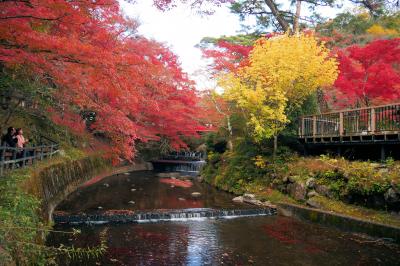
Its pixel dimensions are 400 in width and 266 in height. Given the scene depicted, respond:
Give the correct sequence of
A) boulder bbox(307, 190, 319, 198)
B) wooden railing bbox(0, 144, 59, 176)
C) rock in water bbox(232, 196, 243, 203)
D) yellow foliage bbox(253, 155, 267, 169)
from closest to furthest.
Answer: wooden railing bbox(0, 144, 59, 176), boulder bbox(307, 190, 319, 198), rock in water bbox(232, 196, 243, 203), yellow foliage bbox(253, 155, 267, 169)

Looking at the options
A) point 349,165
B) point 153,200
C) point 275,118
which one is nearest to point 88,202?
point 153,200

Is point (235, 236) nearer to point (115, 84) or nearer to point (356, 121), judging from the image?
point (115, 84)

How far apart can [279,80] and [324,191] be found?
552 centimetres

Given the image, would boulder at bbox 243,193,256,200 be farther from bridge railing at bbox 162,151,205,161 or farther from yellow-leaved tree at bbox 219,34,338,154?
bridge railing at bbox 162,151,205,161

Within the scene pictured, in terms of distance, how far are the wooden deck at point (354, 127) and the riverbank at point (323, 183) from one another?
99 centimetres

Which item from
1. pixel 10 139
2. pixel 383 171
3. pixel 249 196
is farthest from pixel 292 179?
pixel 10 139

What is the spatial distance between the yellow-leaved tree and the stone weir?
4218 mm

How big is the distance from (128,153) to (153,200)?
11.9ft

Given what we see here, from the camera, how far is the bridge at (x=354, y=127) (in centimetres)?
Result: 1312

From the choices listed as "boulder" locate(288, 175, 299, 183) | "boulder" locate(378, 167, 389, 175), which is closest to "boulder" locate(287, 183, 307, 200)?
"boulder" locate(288, 175, 299, 183)

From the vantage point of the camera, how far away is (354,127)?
14.8 m

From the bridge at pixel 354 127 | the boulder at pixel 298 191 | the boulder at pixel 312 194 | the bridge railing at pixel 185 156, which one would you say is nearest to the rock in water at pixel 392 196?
the bridge at pixel 354 127

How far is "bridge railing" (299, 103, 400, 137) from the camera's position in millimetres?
13250

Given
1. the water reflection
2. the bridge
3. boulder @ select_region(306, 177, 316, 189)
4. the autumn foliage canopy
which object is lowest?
the water reflection
